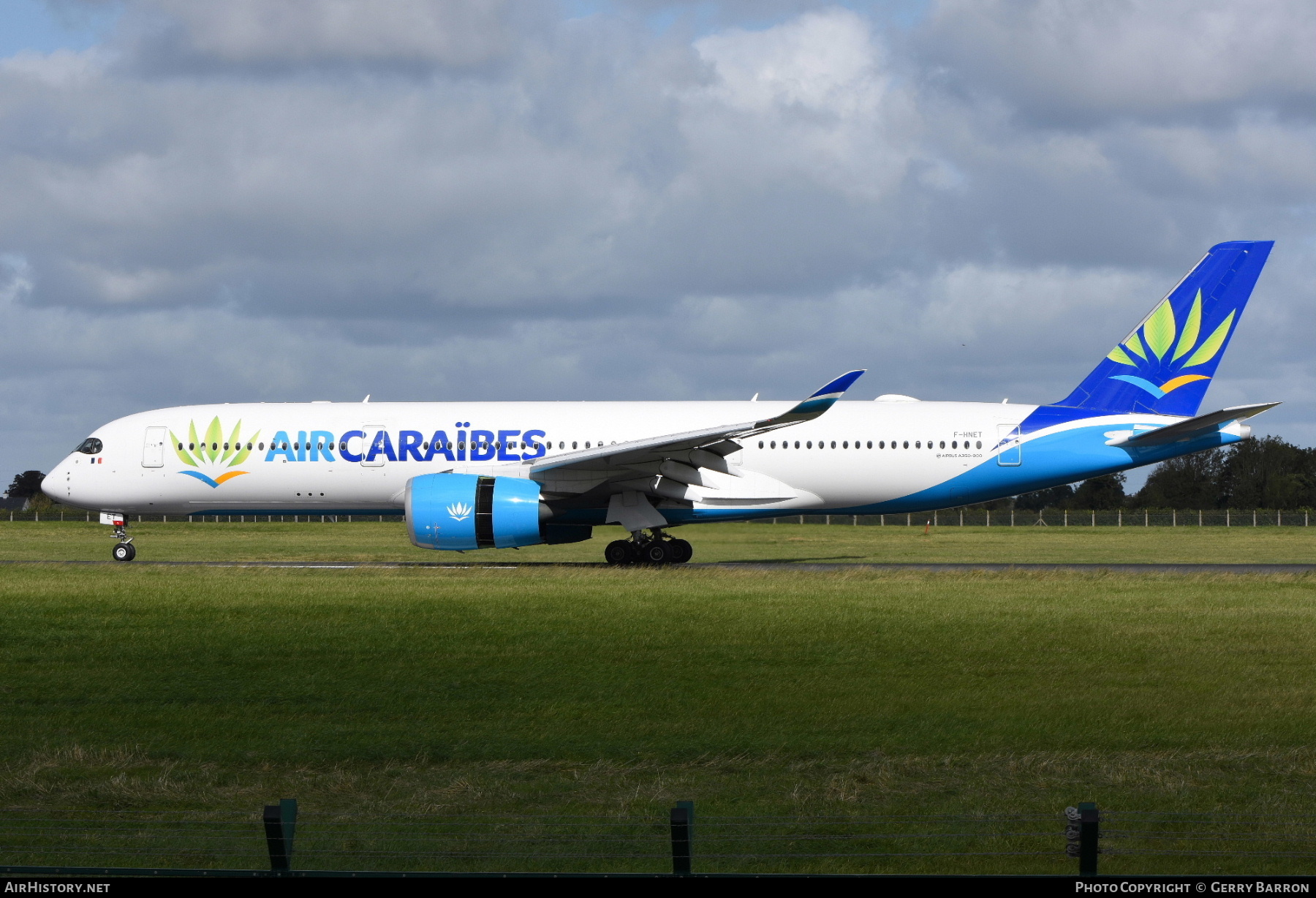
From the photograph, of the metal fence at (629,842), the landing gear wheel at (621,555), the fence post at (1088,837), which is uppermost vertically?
the landing gear wheel at (621,555)

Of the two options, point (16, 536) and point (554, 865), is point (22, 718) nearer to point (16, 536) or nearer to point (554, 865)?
point (554, 865)

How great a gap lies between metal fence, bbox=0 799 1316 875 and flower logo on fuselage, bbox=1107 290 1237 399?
20.4m

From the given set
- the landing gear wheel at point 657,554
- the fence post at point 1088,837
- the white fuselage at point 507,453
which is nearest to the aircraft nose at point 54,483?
the white fuselage at point 507,453

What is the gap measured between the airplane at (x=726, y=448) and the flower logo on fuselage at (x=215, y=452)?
36mm

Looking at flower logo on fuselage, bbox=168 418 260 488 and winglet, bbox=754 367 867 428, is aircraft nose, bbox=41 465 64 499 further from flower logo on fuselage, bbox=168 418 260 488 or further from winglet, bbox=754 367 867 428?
winglet, bbox=754 367 867 428

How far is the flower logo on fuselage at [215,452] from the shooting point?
2681 cm

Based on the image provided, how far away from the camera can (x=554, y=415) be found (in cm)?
2669

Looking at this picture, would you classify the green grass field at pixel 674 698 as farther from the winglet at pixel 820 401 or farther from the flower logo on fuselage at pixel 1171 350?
the flower logo on fuselage at pixel 1171 350

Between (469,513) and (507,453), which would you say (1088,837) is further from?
(507,453)

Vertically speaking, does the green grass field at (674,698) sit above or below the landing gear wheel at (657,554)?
below

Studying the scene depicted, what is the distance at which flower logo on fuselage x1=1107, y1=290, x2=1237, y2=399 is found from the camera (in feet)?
85.4

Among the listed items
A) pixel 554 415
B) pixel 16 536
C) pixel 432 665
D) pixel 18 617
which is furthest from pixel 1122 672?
pixel 16 536

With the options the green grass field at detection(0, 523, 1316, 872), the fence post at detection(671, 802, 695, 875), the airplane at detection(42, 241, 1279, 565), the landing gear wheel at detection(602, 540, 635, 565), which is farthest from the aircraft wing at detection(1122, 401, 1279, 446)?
the fence post at detection(671, 802, 695, 875)

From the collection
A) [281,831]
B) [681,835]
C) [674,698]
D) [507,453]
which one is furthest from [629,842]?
[507,453]
